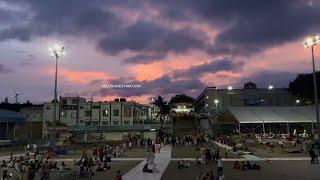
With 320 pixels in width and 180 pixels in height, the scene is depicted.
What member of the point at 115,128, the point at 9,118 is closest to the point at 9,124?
the point at 9,118

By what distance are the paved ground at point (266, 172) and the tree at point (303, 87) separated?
194 ft

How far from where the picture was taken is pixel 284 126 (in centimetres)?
7812

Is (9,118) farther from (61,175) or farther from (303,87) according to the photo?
(303,87)

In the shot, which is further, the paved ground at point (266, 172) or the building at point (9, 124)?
the building at point (9, 124)

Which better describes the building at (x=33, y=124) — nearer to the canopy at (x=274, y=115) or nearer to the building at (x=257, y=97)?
the building at (x=257, y=97)

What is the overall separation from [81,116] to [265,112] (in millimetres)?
41158

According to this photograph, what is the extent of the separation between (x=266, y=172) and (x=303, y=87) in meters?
66.5

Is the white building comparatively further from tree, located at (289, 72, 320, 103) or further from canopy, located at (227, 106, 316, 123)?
tree, located at (289, 72, 320, 103)

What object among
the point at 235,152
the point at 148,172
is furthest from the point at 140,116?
the point at 148,172

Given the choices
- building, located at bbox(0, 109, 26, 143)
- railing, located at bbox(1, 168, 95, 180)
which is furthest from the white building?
railing, located at bbox(1, 168, 95, 180)

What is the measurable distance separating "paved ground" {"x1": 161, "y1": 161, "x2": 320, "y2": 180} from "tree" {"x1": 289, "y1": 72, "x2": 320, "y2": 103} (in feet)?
194

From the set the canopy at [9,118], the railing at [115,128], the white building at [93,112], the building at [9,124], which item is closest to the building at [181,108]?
the white building at [93,112]

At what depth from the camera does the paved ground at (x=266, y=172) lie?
2699cm

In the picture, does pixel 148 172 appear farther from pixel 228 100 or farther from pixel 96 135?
pixel 228 100
